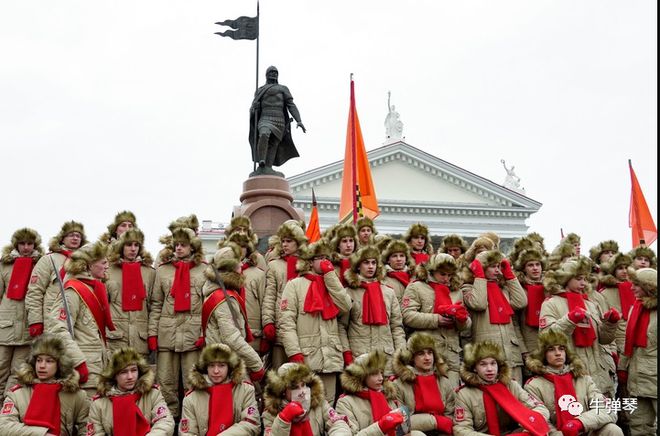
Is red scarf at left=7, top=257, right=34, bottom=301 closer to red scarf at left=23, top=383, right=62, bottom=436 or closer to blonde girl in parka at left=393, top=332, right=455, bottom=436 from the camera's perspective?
red scarf at left=23, top=383, right=62, bottom=436

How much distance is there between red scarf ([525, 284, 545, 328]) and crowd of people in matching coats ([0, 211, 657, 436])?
17 millimetres

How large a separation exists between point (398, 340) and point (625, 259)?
117 inches

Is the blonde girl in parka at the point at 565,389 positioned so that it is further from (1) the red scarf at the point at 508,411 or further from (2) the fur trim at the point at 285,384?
(2) the fur trim at the point at 285,384

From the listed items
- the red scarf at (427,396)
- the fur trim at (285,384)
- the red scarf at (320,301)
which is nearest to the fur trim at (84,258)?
the red scarf at (320,301)

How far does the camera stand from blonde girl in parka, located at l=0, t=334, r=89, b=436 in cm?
625

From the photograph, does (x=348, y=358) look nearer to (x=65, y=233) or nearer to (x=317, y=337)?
(x=317, y=337)

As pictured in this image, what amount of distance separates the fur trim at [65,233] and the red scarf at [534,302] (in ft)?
15.5

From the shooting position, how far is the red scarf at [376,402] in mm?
6520

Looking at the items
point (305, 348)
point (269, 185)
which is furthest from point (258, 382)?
point (269, 185)

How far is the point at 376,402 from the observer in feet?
21.5

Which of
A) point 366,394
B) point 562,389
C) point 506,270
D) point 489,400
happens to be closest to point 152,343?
point 366,394

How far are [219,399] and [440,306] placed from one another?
2397mm

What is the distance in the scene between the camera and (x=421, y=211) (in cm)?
4284

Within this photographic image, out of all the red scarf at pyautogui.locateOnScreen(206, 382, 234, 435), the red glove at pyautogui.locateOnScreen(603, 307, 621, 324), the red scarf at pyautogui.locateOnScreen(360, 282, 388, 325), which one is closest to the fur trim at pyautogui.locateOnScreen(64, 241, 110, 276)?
the red scarf at pyautogui.locateOnScreen(206, 382, 234, 435)
